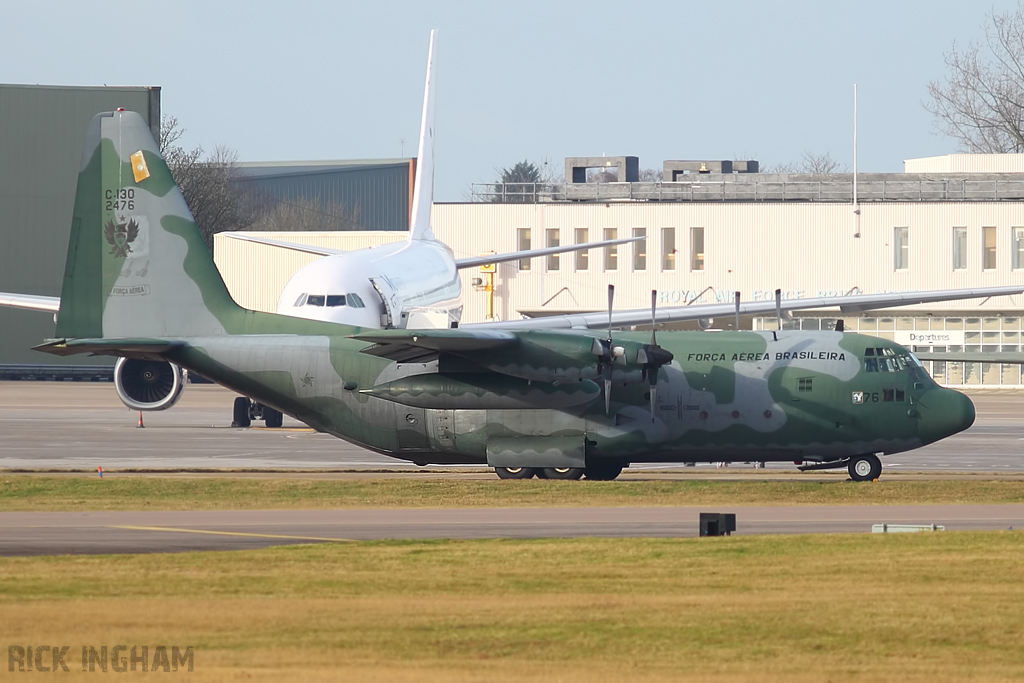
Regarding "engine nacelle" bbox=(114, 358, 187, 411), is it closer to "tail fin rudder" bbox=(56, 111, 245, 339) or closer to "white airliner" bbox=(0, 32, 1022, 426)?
"white airliner" bbox=(0, 32, 1022, 426)

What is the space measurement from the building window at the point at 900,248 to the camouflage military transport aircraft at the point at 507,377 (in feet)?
159

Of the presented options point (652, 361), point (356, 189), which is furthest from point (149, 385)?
point (356, 189)

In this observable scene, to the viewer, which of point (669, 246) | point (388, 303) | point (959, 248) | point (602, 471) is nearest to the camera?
point (602, 471)

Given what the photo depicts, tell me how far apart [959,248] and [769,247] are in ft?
33.4

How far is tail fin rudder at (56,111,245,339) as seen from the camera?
32.0 metres

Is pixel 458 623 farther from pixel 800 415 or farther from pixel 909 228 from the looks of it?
pixel 909 228

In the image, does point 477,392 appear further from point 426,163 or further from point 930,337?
point 930,337

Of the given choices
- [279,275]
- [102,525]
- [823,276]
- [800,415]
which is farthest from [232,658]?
[279,275]

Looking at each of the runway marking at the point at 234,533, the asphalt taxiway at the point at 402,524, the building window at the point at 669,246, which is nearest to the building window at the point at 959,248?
the building window at the point at 669,246

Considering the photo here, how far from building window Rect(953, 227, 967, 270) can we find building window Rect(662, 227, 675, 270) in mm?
15265

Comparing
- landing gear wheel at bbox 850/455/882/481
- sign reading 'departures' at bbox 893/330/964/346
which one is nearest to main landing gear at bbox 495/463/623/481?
landing gear wheel at bbox 850/455/882/481

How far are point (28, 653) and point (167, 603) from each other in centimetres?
279

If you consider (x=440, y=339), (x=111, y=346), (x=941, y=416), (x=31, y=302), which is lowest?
(x=941, y=416)

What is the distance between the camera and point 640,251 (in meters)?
81.3
